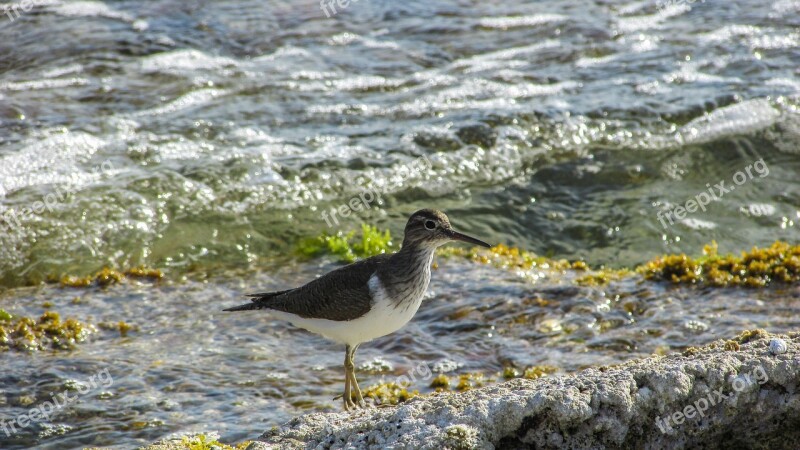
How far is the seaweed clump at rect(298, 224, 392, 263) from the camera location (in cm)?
949

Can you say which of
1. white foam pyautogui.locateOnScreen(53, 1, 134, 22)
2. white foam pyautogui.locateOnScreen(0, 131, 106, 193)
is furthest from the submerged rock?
white foam pyautogui.locateOnScreen(53, 1, 134, 22)

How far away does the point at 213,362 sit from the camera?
7133 mm

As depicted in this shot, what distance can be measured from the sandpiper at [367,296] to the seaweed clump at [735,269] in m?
2.70

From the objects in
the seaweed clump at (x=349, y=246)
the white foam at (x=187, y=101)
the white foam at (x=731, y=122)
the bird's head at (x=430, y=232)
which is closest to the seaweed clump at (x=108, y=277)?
the seaweed clump at (x=349, y=246)

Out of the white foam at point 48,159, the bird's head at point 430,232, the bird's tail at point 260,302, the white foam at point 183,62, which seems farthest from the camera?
the white foam at point 183,62

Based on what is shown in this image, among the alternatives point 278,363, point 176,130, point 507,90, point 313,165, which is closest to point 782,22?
point 507,90

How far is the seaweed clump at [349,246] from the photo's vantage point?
31.1 feet

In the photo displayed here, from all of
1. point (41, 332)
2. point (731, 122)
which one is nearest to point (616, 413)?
point (41, 332)

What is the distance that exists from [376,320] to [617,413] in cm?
268

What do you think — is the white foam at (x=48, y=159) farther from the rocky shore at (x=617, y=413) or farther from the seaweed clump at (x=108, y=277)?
the rocky shore at (x=617, y=413)

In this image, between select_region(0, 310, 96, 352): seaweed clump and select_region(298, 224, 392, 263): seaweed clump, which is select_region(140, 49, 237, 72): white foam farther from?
select_region(0, 310, 96, 352): seaweed clump

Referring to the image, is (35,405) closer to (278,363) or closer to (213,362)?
(213,362)

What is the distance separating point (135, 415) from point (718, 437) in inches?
159

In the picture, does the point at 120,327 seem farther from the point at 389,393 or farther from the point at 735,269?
the point at 735,269
